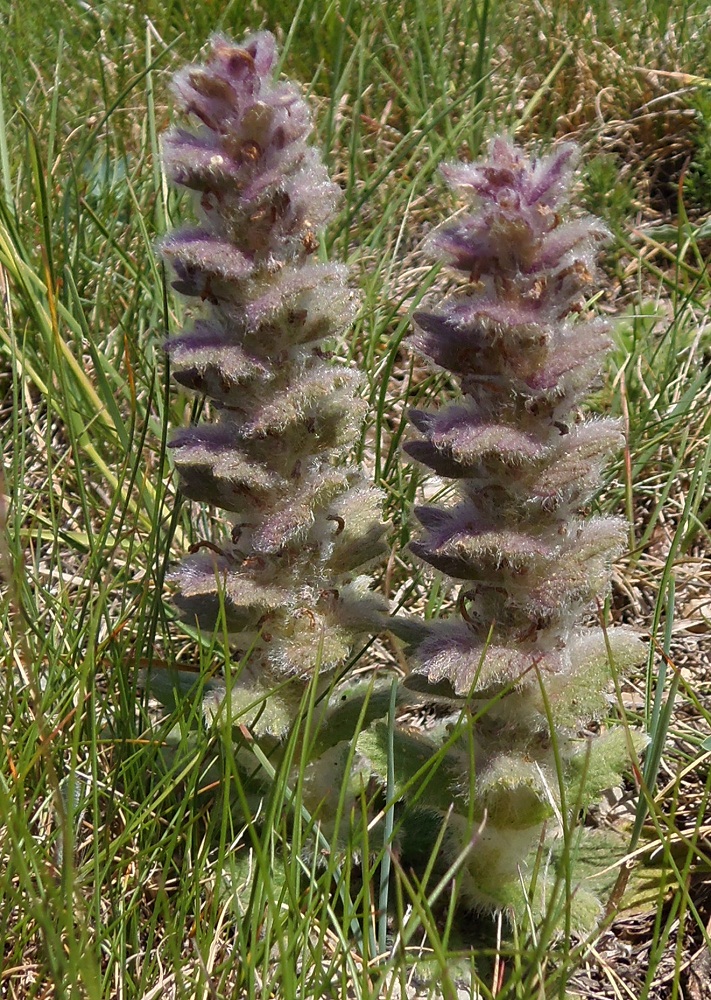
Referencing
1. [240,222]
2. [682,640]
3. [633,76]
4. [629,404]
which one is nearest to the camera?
[240,222]

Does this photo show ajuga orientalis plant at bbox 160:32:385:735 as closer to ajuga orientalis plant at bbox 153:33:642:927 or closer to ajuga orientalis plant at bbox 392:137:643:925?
ajuga orientalis plant at bbox 153:33:642:927

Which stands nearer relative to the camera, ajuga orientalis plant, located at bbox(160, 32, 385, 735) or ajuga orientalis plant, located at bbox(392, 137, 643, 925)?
ajuga orientalis plant, located at bbox(392, 137, 643, 925)

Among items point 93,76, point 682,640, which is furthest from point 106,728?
point 93,76

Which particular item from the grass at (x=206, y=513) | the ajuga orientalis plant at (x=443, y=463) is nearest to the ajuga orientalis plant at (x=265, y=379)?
the ajuga orientalis plant at (x=443, y=463)

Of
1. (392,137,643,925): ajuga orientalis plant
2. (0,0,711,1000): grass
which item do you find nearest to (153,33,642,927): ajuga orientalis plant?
(392,137,643,925): ajuga orientalis plant

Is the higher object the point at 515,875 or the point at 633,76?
the point at 633,76

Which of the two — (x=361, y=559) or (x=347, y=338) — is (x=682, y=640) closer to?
(x=361, y=559)
